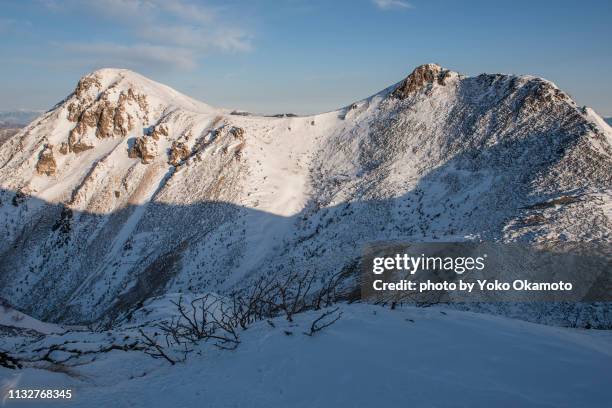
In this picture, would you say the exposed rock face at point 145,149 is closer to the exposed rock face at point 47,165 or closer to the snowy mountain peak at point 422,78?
the exposed rock face at point 47,165

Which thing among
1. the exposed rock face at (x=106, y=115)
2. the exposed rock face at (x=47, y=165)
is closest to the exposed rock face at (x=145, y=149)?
the exposed rock face at (x=106, y=115)

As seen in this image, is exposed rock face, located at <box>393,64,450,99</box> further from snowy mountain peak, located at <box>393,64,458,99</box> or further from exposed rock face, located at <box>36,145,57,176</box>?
exposed rock face, located at <box>36,145,57,176</box>

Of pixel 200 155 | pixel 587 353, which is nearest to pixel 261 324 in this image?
pixel 587 353

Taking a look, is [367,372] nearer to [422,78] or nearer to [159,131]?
[422,78]

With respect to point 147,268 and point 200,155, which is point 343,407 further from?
point 200,155

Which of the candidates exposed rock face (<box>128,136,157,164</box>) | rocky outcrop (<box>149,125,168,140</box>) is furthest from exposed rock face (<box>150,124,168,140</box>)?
exposed rock face (<box>128,136,157,164</box>)

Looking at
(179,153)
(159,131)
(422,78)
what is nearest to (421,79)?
(422,78)
